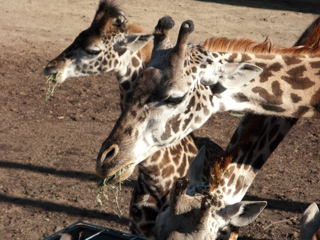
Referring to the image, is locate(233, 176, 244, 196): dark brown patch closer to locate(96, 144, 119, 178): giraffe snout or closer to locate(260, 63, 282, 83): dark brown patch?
locate(260, 63, 282, 83): dark brown patch

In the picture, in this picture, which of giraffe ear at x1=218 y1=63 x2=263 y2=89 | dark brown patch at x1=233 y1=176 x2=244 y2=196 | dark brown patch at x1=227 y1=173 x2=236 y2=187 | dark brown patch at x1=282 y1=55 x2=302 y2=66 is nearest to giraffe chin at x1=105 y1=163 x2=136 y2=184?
giraffe ear at x1=218 y1=63 x2=263 y2=89

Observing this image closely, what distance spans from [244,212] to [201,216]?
351mm

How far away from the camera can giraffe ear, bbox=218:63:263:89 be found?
3.58m

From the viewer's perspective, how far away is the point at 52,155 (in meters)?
7.17

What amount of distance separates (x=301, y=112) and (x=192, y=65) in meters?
0.94

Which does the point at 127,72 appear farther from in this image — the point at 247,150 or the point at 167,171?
the point at 247,150

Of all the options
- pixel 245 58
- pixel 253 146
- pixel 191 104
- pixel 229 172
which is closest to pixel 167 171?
pixel 229 172

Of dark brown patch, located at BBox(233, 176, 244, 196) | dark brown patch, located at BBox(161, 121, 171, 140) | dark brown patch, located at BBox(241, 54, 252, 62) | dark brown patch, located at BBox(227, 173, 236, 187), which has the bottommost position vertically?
dark brown patch, located at BBox(233, 176, 244, 196)

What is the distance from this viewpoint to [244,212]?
3578 mm

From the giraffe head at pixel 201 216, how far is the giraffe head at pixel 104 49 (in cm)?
255

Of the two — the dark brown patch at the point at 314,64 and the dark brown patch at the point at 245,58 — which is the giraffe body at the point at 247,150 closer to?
the dark brown patch at the point at 314,64

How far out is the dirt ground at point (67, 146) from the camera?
234 inches

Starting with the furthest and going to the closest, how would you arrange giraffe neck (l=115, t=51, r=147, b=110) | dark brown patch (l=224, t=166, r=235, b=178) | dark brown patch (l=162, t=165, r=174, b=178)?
giraffe neck (l=115, t=51, r=147, b=110) < dark brown patch (l=162, t=165, r=174, b=178) < dark brown patch (l=224, t=166, r=235, b=178)

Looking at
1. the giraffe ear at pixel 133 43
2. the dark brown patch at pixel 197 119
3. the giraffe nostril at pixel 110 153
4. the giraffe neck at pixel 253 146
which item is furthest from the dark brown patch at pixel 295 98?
the giraffe ear at pixel 133 43
